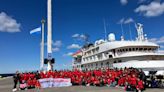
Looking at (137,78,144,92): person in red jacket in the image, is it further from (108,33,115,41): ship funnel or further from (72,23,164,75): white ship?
(108,33,115,41): ship funnel

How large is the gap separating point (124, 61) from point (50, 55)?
49.1 feet

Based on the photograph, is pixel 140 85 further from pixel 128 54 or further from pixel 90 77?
pixel 128 54

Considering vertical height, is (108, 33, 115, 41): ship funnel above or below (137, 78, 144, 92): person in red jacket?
above

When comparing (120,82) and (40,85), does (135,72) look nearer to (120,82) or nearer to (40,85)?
(120,82)

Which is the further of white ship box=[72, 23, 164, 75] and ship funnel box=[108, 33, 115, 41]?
ship funnel box=[108, 33, 115, 41]

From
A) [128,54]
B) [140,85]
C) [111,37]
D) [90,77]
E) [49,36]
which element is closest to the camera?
[140,85]

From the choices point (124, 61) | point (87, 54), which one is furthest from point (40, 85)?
point (87, 54)

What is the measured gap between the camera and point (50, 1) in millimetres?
30094

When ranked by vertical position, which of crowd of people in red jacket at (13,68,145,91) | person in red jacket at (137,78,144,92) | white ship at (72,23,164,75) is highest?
white ship at (72,23,164,75)

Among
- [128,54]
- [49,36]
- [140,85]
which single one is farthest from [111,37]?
[140,85]

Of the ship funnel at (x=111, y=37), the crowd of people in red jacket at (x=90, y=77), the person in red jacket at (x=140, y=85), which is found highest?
the ship funnel at (x=111, y=37)

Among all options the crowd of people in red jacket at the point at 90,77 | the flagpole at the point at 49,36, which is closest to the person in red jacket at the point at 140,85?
the crowd of people in red jacket at the point at 90,77

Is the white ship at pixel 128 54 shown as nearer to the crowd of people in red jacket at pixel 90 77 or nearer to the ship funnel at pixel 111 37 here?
the ship funnel at pixel 111 37

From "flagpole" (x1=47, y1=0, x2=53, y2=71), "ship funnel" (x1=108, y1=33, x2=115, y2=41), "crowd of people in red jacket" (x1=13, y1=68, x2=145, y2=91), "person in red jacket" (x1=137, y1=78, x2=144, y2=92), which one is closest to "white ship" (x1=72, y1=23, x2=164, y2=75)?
"ship funnel" (x1=108, y1=33, x2=115, y2=41)
